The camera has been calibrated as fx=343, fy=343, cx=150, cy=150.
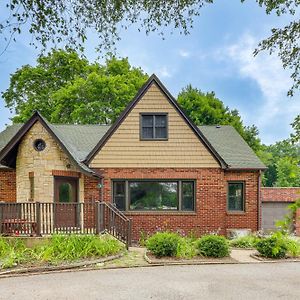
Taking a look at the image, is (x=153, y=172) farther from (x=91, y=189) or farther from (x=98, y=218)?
(x=98, y=218)

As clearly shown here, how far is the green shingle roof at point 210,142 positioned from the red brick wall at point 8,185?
5.46 ft

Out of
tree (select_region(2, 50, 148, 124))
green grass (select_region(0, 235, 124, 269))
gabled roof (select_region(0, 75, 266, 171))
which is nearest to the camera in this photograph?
green grass (select_region(0, 235, 124, 269))

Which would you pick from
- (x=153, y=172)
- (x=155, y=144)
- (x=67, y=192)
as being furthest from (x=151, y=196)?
(x=67, y=192)

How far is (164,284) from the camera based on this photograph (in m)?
7.47

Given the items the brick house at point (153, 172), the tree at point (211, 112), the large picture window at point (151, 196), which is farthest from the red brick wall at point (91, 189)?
the tree at point (211, 112)

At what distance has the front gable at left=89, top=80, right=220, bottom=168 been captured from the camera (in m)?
14.5

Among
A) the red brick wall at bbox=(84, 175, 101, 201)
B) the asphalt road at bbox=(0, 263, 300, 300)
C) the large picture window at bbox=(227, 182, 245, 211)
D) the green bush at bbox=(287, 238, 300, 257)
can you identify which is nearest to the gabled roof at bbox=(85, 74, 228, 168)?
the red brick wall at bbox=(84, 175, 101, 201)

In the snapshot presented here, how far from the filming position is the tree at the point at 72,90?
97.2 feet

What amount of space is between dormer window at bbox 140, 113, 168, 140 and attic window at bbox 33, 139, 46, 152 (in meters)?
4.05

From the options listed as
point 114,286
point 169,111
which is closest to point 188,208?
point 169,111

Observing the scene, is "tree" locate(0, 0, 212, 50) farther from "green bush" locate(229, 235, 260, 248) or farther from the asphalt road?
"green bush" locate(229, 235, 260, 248)

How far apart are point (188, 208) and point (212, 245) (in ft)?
14.5

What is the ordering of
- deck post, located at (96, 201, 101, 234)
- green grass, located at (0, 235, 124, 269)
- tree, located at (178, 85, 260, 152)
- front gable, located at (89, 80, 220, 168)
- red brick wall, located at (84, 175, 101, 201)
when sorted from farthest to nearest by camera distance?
tree, located at (178, 85, 260, 152)
front gable, located at (89, 80, 220, 168)
red brick wall, located at (84, 175, 101, 201)
deck post, located at (96, 201, 101, 234)
green grass, located at (0, 235, 124, 269)

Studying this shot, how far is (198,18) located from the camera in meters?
3.96
